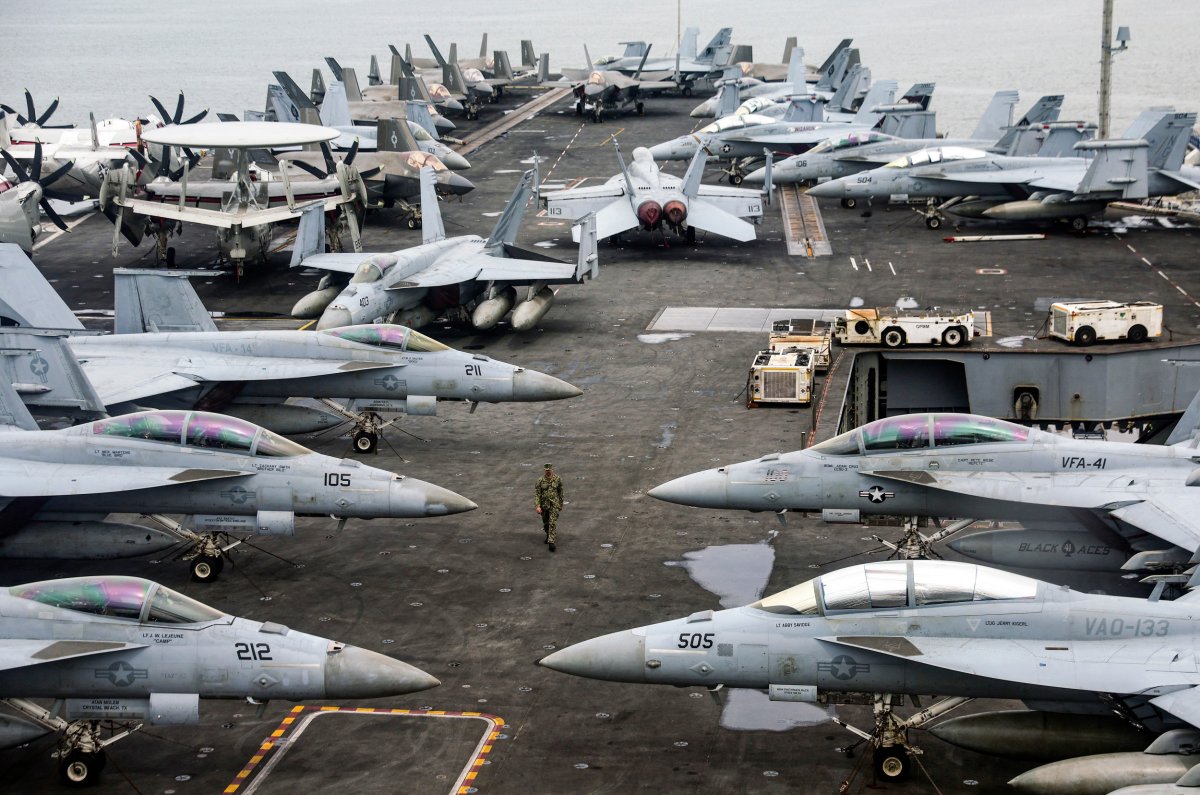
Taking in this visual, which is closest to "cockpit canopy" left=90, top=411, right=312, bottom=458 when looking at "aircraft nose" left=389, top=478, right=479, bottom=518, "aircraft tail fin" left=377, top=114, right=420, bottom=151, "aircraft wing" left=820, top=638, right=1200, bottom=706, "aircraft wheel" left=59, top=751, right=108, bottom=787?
"aircraft nose" left=389, top=478, right=479, bottom=518

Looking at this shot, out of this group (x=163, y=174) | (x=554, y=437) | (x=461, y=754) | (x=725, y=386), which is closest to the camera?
(x=461, y=754)

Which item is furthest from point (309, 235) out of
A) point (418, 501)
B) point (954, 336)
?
point (418, 501)

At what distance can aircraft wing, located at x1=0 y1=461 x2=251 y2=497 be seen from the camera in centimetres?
2327

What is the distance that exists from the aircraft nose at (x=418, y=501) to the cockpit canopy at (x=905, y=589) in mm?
7609

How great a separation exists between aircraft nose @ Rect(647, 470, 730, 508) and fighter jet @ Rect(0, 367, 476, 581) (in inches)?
136

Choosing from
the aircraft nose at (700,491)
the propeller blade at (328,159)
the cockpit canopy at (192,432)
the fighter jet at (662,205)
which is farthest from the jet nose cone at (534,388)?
the propeller blade at (328,159)

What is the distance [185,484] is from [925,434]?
40.0ft

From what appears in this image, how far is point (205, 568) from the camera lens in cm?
2492

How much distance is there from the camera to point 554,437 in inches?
1331

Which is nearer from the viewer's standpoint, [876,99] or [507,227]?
[507,227]

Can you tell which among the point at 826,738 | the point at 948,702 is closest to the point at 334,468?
the point at 826,738

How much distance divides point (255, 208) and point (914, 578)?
37329mm

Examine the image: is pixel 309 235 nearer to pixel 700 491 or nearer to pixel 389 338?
pixel 389 338

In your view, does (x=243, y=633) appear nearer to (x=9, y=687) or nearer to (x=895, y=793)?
(x=9, y=687)
